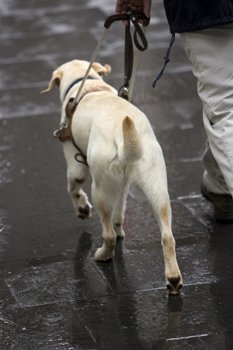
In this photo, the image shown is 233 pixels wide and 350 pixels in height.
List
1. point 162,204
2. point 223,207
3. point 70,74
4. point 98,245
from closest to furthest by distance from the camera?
point 162,204 → point 98,245 → point 223,207 → point 70,74

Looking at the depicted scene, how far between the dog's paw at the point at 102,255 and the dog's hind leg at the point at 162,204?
642 millimetres

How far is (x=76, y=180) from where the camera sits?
4535 mm

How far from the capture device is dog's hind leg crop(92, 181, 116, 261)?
12.6 feet

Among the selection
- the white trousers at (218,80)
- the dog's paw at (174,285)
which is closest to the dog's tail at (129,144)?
the white trousers at (218,80)

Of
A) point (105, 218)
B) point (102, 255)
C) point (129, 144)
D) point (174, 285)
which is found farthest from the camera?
point (102, 255)

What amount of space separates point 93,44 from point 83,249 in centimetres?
539

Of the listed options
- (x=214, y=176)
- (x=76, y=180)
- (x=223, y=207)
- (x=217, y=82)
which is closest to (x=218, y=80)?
(x=217, y=82)

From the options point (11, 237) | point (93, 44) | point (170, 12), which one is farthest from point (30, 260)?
point (93, 44)

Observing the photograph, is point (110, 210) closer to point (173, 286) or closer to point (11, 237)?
point (173, 286)

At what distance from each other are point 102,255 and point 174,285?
27.9 inches

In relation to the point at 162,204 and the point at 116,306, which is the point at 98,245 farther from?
the point at 162,204

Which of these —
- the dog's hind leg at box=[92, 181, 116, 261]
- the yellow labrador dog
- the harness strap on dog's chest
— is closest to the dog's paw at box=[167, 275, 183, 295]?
the yellow labrador dog

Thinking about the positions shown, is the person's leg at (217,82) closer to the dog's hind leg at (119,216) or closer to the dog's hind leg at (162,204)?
the dog's hind leg at (162,204)

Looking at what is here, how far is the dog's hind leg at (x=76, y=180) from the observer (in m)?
4.48
